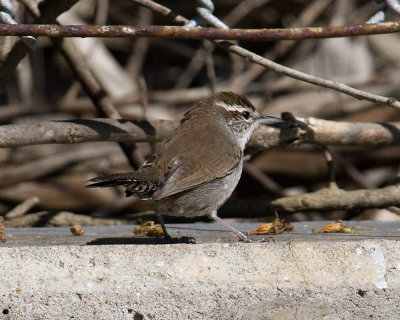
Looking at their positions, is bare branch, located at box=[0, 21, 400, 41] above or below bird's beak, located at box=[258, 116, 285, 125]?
above

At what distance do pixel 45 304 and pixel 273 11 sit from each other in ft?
21.4

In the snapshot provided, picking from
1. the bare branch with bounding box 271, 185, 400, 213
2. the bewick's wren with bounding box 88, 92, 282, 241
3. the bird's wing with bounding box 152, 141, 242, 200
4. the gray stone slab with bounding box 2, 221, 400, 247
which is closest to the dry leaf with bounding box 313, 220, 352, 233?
the gray stone slab with bounding box 2, 221, 400, 247

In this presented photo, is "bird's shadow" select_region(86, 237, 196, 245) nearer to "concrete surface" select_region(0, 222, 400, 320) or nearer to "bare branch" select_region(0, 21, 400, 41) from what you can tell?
"concrete surface" select_region(0, 222, 400, 320)

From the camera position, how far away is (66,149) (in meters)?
7.94

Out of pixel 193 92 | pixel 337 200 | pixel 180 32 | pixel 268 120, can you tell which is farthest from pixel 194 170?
pixel 193 92

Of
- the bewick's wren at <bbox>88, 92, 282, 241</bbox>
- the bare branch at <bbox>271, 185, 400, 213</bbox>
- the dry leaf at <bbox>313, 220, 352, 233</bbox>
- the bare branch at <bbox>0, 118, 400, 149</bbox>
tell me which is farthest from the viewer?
the bare branch at <bbox>271, 185, 400, 213</bbox>

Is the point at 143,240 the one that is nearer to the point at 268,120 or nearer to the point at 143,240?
the point at 143,240

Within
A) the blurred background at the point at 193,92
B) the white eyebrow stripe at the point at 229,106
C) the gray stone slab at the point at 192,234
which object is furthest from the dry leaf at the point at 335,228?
the blurred background at the point at 193,92

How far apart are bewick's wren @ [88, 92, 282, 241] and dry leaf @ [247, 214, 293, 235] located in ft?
0.55

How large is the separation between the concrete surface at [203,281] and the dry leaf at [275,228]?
90 cm

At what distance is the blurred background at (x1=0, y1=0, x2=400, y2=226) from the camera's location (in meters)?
7.24

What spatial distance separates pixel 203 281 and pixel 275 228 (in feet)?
3.41

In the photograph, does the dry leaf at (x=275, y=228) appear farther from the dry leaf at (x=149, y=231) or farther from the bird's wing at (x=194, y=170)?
the dry leaf at (x=149, y=231)

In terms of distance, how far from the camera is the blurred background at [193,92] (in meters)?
7.24
